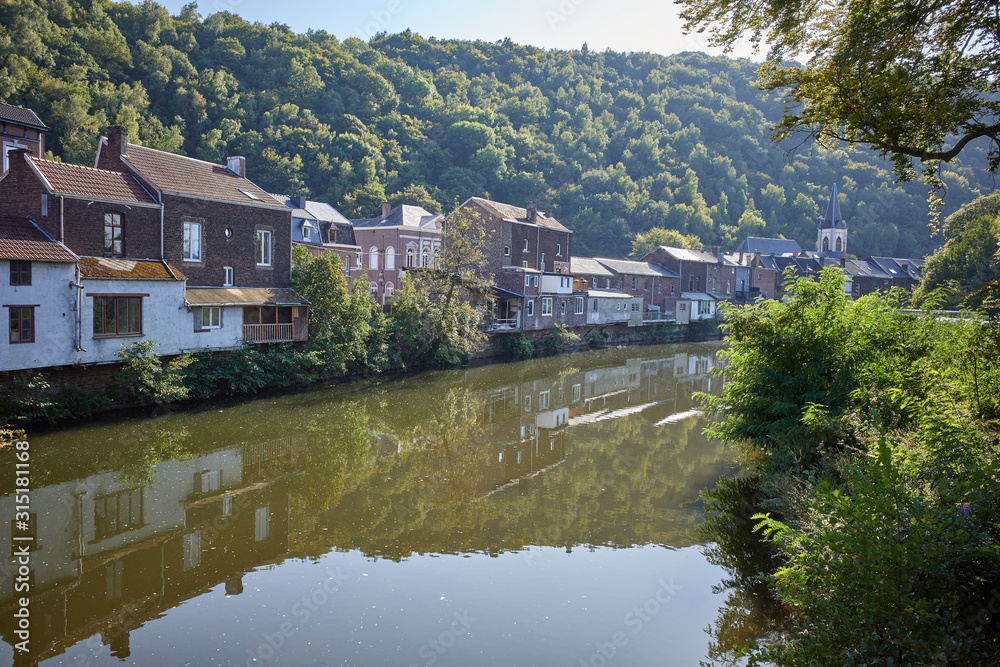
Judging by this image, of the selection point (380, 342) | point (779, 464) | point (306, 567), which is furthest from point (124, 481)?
point (380, 342)

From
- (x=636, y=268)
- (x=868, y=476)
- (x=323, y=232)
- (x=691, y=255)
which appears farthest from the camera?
(x=691, y=255)

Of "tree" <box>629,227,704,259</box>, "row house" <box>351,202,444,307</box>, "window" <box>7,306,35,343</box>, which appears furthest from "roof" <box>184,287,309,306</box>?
"tree" <box>629,227,704,259</box>

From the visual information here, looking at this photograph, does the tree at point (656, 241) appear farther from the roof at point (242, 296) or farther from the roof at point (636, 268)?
the roof at point (242, 296)

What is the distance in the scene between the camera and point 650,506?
42.5ft

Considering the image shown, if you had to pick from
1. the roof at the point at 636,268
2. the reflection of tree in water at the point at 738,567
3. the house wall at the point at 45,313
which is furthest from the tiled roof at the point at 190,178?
the roof at the point at 636,268

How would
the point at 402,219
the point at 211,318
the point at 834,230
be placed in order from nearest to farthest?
the point at 211,318, the point at 402,219, the point at 834,230

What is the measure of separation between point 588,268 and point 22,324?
127 feet

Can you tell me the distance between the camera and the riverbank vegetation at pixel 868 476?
200 inches

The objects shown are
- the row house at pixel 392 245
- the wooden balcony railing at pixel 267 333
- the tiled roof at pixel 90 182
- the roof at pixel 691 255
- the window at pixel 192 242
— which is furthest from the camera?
the roof at pixel 691 255

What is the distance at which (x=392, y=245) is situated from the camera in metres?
42.8

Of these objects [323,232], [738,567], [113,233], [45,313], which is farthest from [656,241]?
[738,567]

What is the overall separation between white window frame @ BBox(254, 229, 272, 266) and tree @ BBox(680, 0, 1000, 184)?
68.2ft

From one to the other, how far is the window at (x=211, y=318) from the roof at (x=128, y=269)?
135 centimetres

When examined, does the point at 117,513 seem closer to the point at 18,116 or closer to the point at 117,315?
the point at 117,315
